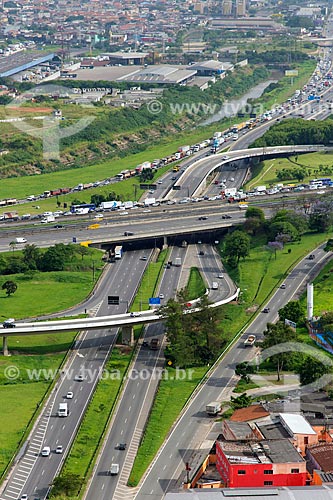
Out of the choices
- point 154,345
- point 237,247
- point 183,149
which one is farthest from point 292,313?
point 183,149

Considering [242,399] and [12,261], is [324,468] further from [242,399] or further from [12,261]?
[12,261]

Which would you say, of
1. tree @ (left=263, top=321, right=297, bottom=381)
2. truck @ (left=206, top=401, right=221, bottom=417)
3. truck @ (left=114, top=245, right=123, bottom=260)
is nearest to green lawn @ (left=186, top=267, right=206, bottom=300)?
truck @ (left=114, top=245, right=123, bottom=260)

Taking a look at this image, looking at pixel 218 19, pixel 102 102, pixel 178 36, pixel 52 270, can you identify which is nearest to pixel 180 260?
pixel 52 270

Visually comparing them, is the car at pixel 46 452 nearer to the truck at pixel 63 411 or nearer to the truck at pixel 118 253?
the truck at pixel 63 411

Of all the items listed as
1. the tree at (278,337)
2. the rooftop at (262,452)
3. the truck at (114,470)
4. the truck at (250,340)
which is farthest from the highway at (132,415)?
the tree at (278,337)

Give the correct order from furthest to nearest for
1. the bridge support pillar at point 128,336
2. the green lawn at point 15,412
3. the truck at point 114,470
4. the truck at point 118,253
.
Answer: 1. the truck at point 118,253
2. the bridge support pillar at point 128,336
3. the green lawn at point 15,412
4. the truck at point 114,470

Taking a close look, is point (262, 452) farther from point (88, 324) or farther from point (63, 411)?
point (88, 324)

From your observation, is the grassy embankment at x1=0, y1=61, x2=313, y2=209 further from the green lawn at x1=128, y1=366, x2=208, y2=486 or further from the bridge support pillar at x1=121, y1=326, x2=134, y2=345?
the green lawn at x1=128, y1=366, x2=208, y2=486
